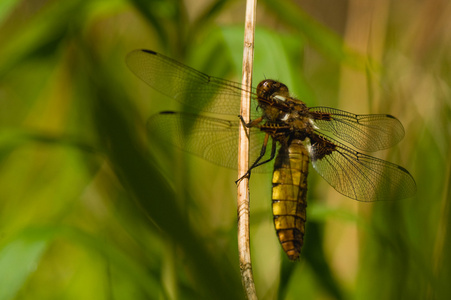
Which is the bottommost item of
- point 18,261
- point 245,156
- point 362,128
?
point 18,261

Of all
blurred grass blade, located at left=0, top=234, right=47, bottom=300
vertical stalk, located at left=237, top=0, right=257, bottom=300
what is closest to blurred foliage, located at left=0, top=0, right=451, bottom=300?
blurred grass blade, located at left=0, top=234, right=47, bottom=300

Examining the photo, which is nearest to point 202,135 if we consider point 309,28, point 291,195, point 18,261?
point 291,195

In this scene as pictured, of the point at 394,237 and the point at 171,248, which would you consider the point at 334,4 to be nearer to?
the point at 394,237

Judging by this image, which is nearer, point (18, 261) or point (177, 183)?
point (18, 261)

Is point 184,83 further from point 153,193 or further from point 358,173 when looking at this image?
point 358,173

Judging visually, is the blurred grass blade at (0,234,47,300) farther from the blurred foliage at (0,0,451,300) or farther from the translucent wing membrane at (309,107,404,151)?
the translucent wing membrane at (309,107,404,151)

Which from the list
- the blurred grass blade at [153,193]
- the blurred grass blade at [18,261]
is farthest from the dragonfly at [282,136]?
the blurred grass blade at [18,261]

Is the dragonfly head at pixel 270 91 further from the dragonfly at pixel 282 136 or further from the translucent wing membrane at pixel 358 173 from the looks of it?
the translucent wing membrane at pixel 358 173
